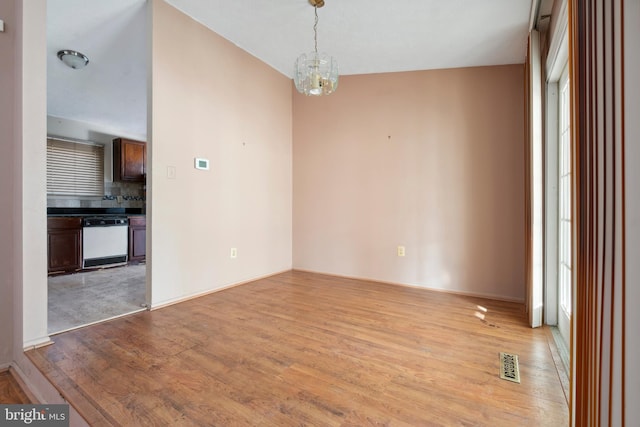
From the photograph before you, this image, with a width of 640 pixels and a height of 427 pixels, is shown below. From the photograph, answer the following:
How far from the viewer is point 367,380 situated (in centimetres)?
157

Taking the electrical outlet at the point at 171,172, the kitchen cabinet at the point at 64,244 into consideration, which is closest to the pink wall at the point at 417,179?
the electrical outlet at the point at 171,172

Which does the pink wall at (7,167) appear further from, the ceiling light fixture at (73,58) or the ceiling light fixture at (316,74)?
the ceiling light fixture at (316,74)

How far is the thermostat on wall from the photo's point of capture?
9.76 feet

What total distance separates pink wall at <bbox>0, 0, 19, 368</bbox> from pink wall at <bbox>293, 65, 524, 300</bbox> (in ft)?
9.67

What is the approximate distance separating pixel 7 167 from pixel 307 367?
2.35m

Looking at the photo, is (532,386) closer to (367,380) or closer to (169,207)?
(367,380)

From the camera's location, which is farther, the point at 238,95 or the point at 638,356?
the point at 238,95

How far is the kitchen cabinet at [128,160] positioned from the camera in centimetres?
539

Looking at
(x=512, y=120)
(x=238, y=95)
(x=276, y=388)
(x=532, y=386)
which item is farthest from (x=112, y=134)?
(x=532, y=386)

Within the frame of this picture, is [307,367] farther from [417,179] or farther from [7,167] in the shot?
[417,179]

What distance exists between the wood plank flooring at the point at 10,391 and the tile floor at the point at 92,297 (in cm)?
37

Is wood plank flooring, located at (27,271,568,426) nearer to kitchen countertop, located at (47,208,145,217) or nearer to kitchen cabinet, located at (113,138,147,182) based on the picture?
kitchen countertop, located at (47,208,145,217)

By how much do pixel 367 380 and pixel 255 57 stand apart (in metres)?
3.75

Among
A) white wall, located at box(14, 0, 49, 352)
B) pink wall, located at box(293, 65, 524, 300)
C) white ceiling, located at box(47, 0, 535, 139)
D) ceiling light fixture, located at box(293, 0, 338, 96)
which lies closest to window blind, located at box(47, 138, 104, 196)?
white ceiling, located at box(47, 0, 535, 139)
